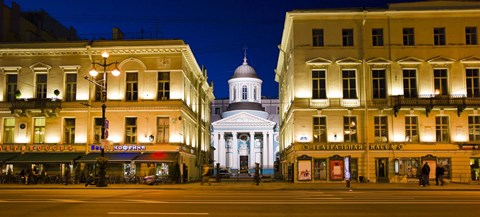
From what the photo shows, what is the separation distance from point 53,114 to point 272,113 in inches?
2477

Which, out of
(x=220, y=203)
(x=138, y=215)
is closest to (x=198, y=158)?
(x=220, y=203)

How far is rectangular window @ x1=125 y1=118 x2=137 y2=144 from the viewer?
1778 inches

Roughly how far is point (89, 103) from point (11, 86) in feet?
25.5

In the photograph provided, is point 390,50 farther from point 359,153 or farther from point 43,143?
point 43,143

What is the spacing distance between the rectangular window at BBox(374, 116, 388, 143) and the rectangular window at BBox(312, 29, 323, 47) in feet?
26.3

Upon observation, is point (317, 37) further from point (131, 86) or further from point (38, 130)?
point (38, 130)

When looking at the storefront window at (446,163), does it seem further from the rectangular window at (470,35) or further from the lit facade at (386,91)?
the rectangular window at (470,35)

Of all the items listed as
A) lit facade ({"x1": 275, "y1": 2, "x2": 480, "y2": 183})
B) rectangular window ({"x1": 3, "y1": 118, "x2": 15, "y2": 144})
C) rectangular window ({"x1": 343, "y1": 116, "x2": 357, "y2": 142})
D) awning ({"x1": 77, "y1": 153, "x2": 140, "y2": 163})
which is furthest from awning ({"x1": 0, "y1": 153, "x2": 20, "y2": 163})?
rectangular window ({"x1": 343, "y1": 116, "x2": 357, "y2": 142})

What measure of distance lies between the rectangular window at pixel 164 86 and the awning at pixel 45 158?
8.56 m

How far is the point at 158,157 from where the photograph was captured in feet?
141

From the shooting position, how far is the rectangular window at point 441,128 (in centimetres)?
4375

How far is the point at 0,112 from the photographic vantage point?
4591cm

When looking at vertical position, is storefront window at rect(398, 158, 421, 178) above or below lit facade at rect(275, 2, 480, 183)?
below

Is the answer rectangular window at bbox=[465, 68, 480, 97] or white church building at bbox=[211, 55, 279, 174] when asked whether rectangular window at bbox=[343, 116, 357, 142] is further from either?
white church building at bbox=[211, 55, 279, 174]
